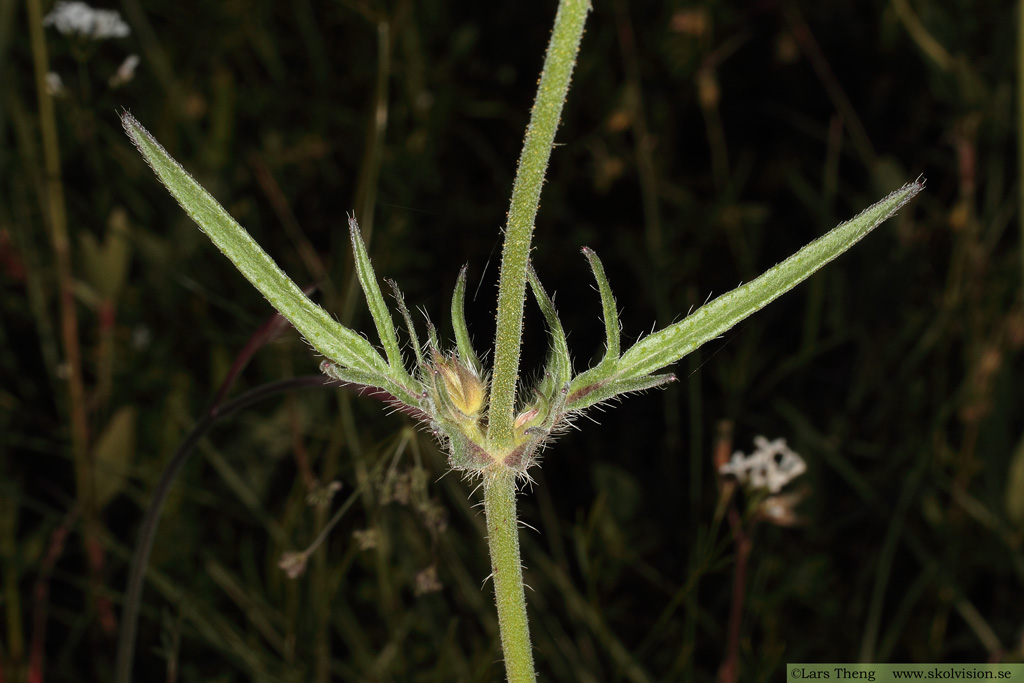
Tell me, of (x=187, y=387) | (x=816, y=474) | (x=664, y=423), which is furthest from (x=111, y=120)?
(x=816, y=474)

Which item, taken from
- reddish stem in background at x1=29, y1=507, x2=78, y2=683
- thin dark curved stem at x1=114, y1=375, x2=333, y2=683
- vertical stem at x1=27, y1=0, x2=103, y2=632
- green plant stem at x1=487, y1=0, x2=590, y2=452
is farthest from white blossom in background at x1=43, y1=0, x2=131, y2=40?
green plant stem at x1=487, y1=0, x2=590, y2=452

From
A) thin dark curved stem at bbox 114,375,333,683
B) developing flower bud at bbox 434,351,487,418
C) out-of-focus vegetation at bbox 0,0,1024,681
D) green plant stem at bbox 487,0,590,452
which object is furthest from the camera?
out-of-focus vegetation at bbox 0,0,1024,681

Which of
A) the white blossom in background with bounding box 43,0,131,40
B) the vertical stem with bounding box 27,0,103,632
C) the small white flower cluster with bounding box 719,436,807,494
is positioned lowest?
the small white flower cluster with bounding box 719,436,807,494

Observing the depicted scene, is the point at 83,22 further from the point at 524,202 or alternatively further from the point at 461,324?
the point at 524,202

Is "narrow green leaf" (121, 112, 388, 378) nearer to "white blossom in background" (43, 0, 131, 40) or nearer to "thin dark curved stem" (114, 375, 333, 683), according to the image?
"thin dark curved stem" (114, 375, 333, 683)

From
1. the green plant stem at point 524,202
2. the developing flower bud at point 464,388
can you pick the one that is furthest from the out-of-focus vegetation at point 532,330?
the green plant stem at point 524,202

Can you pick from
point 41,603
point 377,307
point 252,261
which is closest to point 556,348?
point 377,307

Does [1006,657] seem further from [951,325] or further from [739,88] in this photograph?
[739,88]
